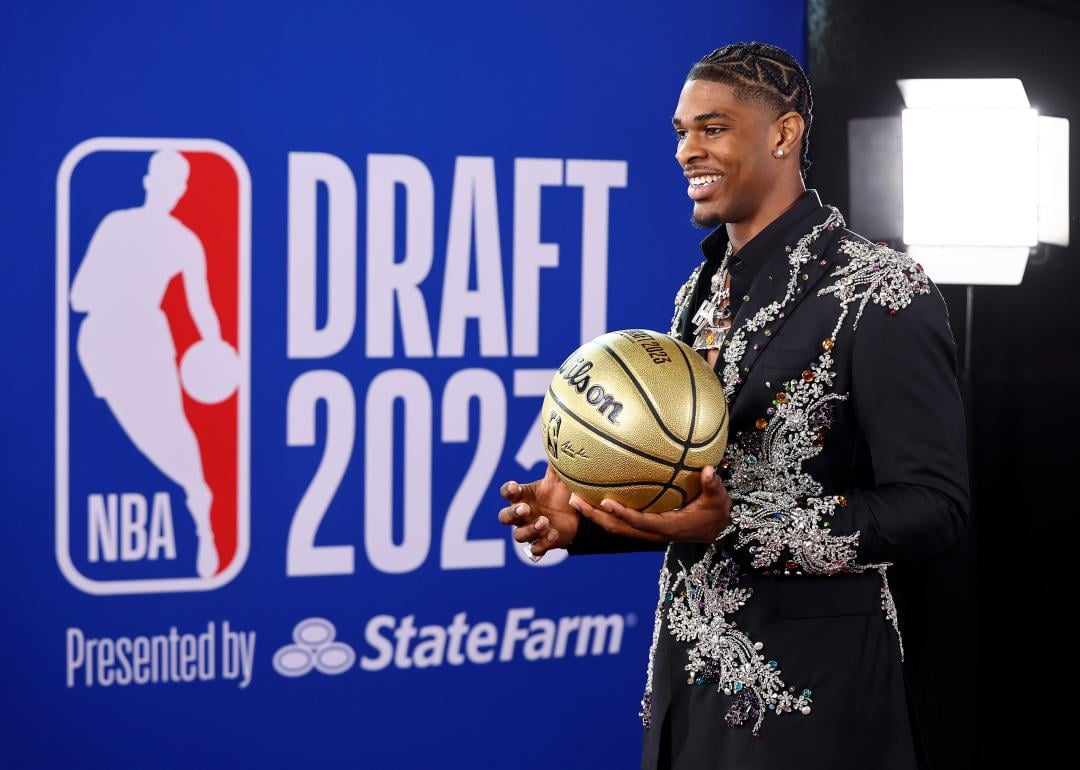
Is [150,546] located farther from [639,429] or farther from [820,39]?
[820,39]

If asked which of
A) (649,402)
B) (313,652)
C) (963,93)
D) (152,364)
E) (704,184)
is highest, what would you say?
(963,93)

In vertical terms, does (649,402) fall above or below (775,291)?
below

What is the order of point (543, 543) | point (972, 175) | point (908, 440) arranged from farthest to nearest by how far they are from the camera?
point (972, 175) → point (543, 543) → point (908, 440)

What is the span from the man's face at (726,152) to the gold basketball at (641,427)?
29 centimetres

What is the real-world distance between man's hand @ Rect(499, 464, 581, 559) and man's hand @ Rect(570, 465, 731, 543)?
0.50 feet

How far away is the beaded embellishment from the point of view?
1.64 metres

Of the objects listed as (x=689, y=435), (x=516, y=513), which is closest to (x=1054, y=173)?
(x=689, y=435)

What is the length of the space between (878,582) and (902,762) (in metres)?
0.25

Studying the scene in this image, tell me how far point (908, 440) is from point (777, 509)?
0.20 m

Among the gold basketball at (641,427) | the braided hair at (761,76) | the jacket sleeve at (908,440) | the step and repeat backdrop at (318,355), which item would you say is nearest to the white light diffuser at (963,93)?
the step and repeat backdrop at (318,355)

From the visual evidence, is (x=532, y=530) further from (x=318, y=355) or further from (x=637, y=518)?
(x=318, y=355)

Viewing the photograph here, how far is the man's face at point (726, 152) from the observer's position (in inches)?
71.9

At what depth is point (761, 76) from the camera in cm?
A: 184

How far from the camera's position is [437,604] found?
3.19 metres
